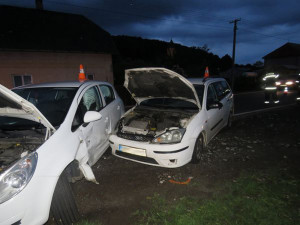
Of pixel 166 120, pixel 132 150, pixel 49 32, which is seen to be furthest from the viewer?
pixel 49 32

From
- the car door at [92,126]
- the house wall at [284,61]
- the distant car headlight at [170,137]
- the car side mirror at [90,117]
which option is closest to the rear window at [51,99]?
the car door at [92,126]

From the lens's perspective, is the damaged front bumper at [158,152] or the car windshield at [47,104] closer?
the car windshield at [47,104]

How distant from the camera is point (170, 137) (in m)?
3.49

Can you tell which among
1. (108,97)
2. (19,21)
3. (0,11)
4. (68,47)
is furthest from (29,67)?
(108,97)

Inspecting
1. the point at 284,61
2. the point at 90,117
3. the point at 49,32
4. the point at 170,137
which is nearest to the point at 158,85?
the point at 170,137

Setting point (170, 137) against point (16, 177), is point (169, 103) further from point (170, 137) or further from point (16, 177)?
point (16, 177)

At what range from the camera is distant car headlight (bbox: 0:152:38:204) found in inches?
68.8

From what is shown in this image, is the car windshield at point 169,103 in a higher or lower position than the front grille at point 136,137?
higher

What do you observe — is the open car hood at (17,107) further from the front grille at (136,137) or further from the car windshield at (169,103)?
the car windshield at (169,103)

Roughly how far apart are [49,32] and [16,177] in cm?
1491

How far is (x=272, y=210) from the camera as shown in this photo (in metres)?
2.64

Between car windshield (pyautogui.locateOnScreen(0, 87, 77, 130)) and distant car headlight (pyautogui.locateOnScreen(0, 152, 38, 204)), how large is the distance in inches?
29.9

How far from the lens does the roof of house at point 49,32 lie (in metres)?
12.3

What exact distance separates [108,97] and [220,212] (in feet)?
10.4
